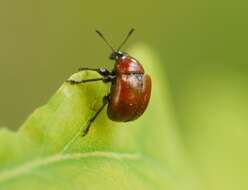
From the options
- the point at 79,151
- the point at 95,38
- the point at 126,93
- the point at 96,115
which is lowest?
the point at 79,151

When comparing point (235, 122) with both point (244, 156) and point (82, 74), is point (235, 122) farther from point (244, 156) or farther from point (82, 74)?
point (82, 74)

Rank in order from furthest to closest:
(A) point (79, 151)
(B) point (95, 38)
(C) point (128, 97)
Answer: (B) point (95, 38), (C) point (128, 97), (A) point (79, 151)

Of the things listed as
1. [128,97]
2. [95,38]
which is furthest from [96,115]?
A: [95,38]

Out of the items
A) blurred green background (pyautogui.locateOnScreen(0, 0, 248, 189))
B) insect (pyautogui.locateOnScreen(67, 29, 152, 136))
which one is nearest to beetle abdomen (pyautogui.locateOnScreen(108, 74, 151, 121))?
insect (pyautogui.locateOnScreen(67, 29, 152, 136))

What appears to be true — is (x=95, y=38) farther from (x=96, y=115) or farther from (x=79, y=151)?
A: (x=79, y=151)

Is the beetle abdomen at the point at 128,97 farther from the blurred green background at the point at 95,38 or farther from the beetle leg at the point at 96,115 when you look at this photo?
the blurred green background at the point at 95,38

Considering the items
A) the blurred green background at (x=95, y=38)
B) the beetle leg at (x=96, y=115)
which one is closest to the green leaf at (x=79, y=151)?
the beetle leg at (x=96, y=115)

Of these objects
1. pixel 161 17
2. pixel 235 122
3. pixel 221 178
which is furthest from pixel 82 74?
pixel 161 17
